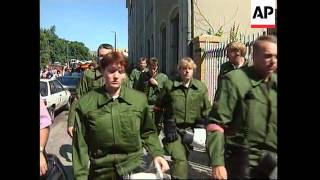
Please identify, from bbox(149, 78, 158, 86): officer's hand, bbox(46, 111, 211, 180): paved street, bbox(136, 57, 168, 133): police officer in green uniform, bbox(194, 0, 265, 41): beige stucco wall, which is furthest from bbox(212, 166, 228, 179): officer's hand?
bbox(194, 0, 265, 41): beige stucco wall

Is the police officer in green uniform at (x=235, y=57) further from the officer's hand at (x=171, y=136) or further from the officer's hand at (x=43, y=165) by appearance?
the officer's hand at (x=43, y=165)

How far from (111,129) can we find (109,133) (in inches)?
1.2

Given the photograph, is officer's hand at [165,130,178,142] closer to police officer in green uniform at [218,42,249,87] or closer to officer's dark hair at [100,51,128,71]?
police officer in green uniform at [218,42,249,87]

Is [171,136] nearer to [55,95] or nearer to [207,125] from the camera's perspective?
[207,125]

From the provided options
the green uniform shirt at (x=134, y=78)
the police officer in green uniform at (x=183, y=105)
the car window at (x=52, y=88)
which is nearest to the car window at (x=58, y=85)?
the car window at (x=52, y=88)

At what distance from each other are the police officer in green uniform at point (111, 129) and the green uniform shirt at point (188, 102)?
1426mm

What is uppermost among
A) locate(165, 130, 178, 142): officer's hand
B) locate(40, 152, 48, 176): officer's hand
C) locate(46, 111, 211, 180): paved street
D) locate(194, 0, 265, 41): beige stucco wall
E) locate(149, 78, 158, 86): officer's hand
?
locate(194, 0, 265, 41): beige stucco wall

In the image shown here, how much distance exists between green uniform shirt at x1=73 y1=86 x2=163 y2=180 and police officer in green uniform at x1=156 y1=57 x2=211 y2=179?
1.20 meters

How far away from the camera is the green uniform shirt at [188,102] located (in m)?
4.86

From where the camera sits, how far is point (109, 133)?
3.32 meters

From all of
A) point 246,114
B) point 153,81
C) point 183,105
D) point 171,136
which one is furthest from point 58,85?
point 246,114

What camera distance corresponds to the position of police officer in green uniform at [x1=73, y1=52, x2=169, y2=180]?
3.34 meters
